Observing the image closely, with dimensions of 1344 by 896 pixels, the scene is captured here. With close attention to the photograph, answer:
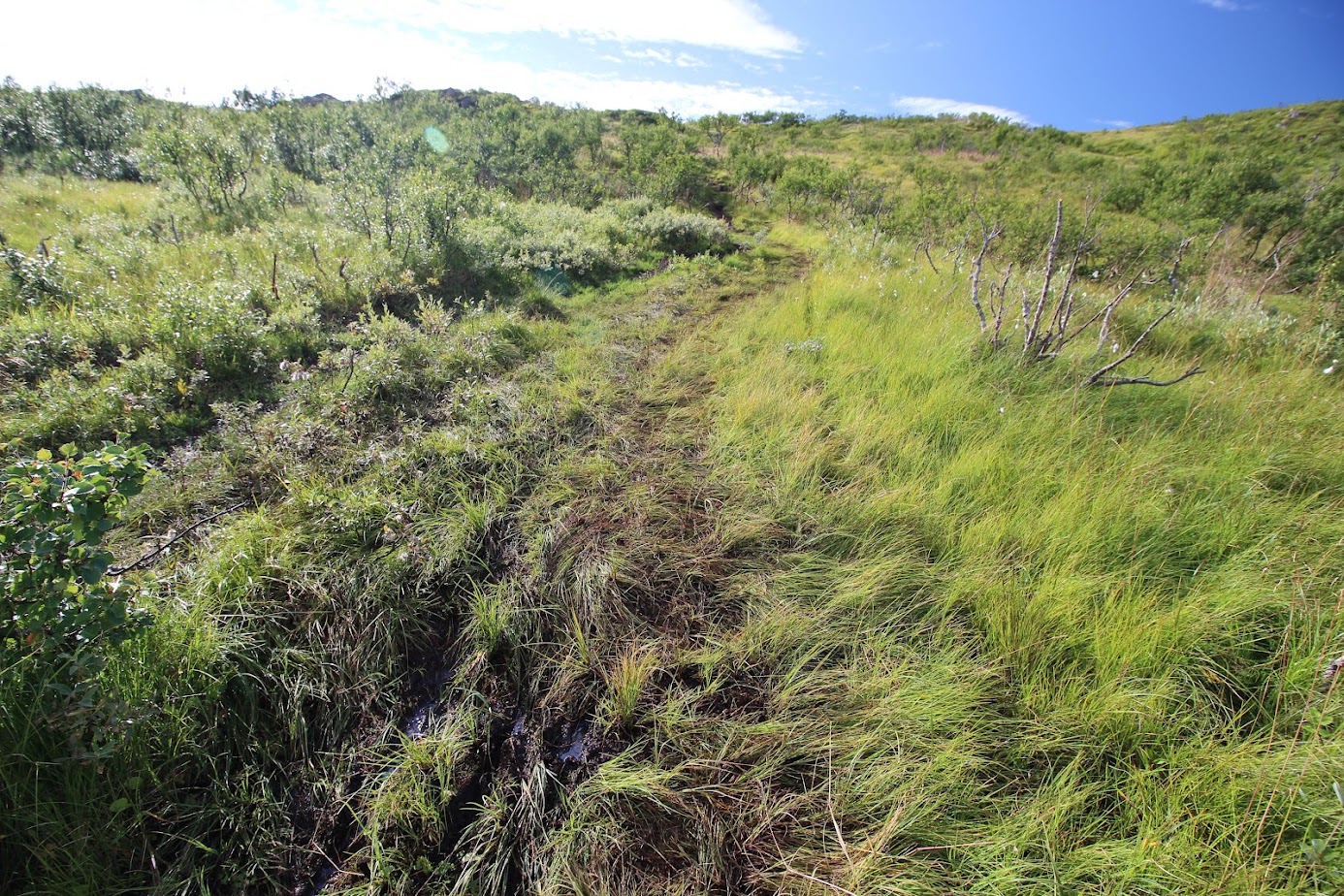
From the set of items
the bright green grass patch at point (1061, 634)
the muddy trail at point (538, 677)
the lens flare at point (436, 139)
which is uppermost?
the lens flare at point (436, 139)

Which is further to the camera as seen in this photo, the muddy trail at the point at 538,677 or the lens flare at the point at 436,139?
the lens flare at the point at 436,139

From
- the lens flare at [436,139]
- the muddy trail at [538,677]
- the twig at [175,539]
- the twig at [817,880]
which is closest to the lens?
the twig at [817,880]

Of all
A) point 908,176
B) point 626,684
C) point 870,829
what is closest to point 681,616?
point 626,684

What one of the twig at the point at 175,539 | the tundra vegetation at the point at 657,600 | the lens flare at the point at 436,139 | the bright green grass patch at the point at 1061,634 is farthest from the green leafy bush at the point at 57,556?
the lens flare at the point at 436,139

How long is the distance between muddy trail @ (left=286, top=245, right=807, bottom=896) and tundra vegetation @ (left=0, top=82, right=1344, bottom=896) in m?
0.02

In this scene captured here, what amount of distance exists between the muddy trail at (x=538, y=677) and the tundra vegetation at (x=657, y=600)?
0.06 ft

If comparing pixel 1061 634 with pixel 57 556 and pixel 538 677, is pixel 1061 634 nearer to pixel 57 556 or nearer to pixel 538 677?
pixel 538 677

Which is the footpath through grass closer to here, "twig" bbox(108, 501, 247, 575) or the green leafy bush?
"twig" bbox(108, 501, 247, 575)

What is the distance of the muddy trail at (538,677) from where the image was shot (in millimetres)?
1744

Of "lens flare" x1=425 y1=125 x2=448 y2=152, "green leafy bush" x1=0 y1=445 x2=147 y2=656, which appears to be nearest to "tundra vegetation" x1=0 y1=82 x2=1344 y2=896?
"green leafy bush" x1=0 y1=445 x2=147 y2=656

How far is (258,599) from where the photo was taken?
2340 millimetres

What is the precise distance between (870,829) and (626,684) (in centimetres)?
102

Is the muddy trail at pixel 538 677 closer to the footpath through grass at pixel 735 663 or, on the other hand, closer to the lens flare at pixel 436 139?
the footpath through grass at pixel 735 663

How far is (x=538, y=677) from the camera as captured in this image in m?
2.27
